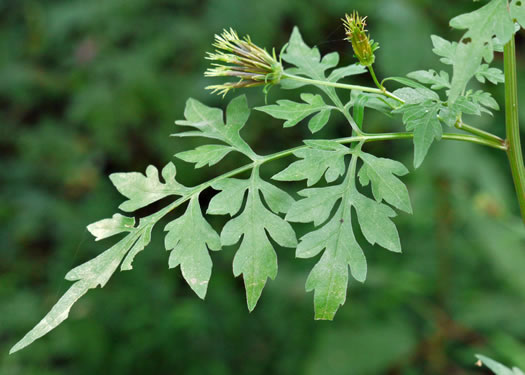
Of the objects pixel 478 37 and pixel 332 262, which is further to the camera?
pixel 332 262

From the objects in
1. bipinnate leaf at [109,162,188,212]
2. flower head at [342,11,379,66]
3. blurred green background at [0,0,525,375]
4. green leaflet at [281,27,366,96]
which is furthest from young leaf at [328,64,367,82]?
blurred green background at [0,0,525,375]

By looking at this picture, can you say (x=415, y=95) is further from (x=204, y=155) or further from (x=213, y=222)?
(x=213, y=222)

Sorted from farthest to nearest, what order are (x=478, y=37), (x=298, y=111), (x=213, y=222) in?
(x=213, y=222) → (x=298, y=111) → (x=478, y=37)

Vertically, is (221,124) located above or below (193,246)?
above

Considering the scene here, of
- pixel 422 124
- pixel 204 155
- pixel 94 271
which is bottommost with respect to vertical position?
pixel 94 271

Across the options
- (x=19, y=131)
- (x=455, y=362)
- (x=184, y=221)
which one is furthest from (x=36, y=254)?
(x=184, y=221)

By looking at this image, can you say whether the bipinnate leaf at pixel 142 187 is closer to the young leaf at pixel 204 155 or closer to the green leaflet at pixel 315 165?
the young leaf at pixel 204 155

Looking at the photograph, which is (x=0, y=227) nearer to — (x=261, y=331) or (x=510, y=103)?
(x=261, y=331)

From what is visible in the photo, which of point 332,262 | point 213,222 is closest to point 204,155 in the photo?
point 332,262
